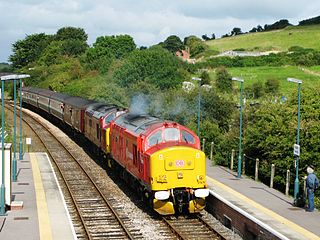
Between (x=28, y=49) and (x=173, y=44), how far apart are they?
121 ft

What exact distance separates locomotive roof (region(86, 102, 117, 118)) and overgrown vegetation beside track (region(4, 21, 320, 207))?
5.92ft

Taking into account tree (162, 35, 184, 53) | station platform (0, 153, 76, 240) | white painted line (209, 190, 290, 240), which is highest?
tree (162, 35, 184, 53)

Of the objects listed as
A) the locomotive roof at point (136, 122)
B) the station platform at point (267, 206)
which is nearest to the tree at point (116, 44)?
the locomotive roof at point (136, 122)

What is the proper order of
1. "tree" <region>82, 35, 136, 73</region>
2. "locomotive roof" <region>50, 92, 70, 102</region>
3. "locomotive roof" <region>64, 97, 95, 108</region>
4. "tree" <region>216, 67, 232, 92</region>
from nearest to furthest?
"locomotive roof" <region>64, 97, 95, 108</region>
"locomotive roof" <region>50, 92, 70, 102</region>
"tree" <region>216, 67, 232, 92</region>
"tree" <region>82, 35, 136, 73</region>

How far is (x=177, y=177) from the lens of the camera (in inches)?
786

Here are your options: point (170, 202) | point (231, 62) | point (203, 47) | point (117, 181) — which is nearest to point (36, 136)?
point (117, 181)

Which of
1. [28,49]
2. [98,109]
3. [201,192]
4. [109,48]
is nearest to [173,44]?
[28,49]

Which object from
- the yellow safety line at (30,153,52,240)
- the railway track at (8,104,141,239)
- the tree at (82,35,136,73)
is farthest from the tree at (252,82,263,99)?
the tree at (82,35,136,73)

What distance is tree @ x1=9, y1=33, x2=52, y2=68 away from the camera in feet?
407

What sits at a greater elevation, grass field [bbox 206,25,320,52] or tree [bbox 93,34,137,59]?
grass field [bbox 206,25,320,52]

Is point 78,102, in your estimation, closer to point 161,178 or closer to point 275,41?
point 161,178

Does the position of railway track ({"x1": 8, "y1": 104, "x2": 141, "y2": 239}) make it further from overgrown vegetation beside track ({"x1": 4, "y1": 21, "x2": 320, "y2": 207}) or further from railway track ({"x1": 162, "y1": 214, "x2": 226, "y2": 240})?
overgrown vegetation beside track ({"x1": 4, "y1": 21, "x2": 320, "y2": 207})

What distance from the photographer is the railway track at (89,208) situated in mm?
18609

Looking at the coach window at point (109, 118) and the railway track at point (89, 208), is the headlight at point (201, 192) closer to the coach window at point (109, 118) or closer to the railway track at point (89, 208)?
the railway track at point (89, 208)
